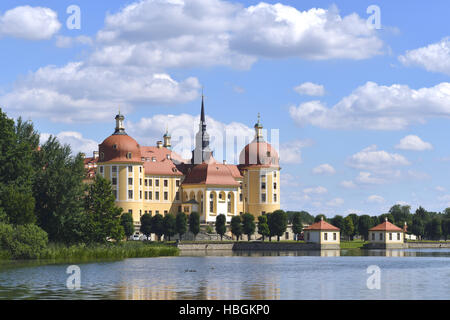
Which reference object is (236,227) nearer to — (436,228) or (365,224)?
(365,224)

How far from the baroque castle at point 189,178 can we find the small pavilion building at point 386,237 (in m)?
24.9

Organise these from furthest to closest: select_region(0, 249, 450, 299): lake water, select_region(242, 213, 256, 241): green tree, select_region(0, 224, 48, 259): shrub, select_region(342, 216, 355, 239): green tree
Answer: select_region(342, 216, 355, 239): green tree, select_region(242, 213, 256, 241): green tree, select_region(0, 224, 48, 259): shrub, select_region(0, 249, 450, 299): lake water

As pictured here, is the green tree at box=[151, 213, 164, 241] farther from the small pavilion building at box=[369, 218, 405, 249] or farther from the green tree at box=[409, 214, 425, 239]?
the green tree at box=[409, 214, 425, 239]

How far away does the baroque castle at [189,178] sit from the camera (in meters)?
132

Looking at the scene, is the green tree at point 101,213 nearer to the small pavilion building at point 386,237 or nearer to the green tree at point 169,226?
the green tree at point 169,226

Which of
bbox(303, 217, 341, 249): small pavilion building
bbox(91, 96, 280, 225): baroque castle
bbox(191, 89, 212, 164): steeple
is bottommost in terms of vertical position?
bbox(303, 217, 341, 249): small pavilion building

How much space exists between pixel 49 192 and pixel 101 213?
566 centimetres

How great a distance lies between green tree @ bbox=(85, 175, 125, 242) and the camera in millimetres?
71312

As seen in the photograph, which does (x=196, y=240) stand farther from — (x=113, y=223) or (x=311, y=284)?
(x=311, y=284)

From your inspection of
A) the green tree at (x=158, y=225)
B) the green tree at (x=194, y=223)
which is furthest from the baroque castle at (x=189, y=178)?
the green tree at (x=194, y=223)

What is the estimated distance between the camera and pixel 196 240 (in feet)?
394

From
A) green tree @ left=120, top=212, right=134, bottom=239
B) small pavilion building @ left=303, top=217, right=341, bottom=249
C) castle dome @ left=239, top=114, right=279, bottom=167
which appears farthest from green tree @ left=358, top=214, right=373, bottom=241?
green tree @ left=120, top=212, right=134, bottom=239

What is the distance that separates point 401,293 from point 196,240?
3301 inches

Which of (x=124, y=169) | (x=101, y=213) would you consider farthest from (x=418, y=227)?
(x=101, y=213)
